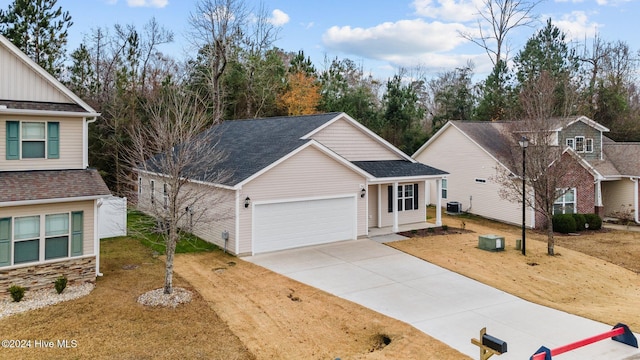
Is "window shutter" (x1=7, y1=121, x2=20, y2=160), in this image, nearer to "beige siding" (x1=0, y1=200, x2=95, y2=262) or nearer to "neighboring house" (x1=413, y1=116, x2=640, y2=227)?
"beige siding" (x1=0, y1=200, x2=95, y2=262)

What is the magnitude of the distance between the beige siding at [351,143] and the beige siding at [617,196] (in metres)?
14.7

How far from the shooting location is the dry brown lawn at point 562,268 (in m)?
12.5

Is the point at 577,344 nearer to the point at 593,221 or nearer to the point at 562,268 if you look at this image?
the point at 562,268

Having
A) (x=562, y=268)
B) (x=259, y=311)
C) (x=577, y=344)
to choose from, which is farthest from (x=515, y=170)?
(x=259, y=311)

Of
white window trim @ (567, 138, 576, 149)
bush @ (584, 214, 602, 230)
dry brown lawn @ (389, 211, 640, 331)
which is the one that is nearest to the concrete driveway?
dry brown lawn @ (389, 211, 640, 331)

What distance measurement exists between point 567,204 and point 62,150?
24.7 metres

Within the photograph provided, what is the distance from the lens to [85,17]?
34594 millimetres

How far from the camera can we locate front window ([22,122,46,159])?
506 inches

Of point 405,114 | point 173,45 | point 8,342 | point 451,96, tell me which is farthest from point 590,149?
point 173,45

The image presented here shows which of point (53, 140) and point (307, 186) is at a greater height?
point (53, 140)

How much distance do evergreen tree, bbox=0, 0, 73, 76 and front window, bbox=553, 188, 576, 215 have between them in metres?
32.9

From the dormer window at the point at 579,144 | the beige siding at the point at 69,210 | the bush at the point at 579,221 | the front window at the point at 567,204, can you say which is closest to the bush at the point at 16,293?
the beige siding at the point at 69,210

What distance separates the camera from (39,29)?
93.7ft

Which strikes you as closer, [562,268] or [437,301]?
[437,301]
